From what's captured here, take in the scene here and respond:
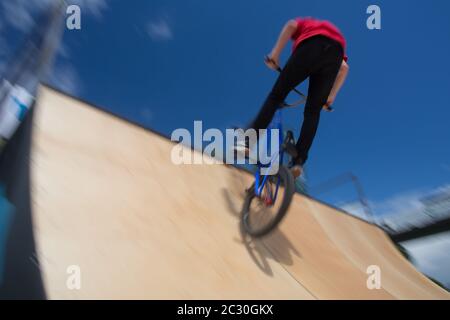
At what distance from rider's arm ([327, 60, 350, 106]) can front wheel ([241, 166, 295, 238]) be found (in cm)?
95

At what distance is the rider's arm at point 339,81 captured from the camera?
294cm

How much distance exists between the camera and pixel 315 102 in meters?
2.63

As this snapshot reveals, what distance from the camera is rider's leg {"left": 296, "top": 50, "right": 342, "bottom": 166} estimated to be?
102 inches

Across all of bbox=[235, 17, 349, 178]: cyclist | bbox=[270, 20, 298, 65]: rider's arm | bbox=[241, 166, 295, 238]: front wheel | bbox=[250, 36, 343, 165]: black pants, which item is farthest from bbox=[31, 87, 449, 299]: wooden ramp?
bbox=[270, 20, 298, 65]: rider's arm

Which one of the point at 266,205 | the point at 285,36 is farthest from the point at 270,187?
the point at 285,36

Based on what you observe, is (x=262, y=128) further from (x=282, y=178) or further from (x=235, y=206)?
(x=235, y=206)

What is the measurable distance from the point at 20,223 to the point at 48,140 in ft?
2.72

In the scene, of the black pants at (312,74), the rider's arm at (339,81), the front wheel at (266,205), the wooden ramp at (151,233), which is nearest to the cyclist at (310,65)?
the black pants at (312,74)

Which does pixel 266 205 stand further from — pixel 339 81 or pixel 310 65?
pixel 339 81

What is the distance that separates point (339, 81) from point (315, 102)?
579 millimetres

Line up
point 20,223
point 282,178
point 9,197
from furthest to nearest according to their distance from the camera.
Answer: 1. point 282,178
2. point 9,197
3. point 20,223
